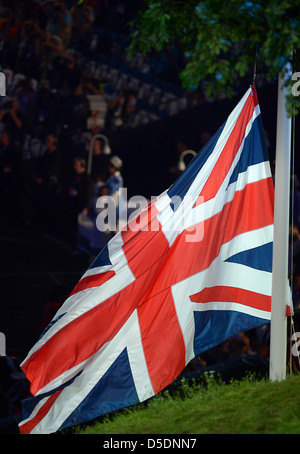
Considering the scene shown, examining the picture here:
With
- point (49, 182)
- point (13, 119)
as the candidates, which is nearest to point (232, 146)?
point (49, 182)

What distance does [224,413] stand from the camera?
5.60 meters

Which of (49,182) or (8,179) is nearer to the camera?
(49,182)

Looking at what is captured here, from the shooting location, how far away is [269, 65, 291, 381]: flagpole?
604 centimetres

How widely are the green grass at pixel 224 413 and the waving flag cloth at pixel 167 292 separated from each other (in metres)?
0.26

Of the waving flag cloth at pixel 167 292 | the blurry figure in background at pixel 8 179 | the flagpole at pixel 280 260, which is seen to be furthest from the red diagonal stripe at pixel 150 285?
the blurry figure in background at pixel 8 179

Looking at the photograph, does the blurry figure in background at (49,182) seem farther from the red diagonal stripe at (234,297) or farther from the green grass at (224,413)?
the red diagonal stripe at (234,297)

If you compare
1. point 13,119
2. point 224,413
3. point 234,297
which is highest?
point 13,119

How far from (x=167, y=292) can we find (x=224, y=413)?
1193 mm

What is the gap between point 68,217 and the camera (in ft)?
56.7

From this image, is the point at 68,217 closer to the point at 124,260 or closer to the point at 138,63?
the point at 138,63

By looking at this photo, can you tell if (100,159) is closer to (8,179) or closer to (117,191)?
(117,191)

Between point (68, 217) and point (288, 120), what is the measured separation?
1156 cm
